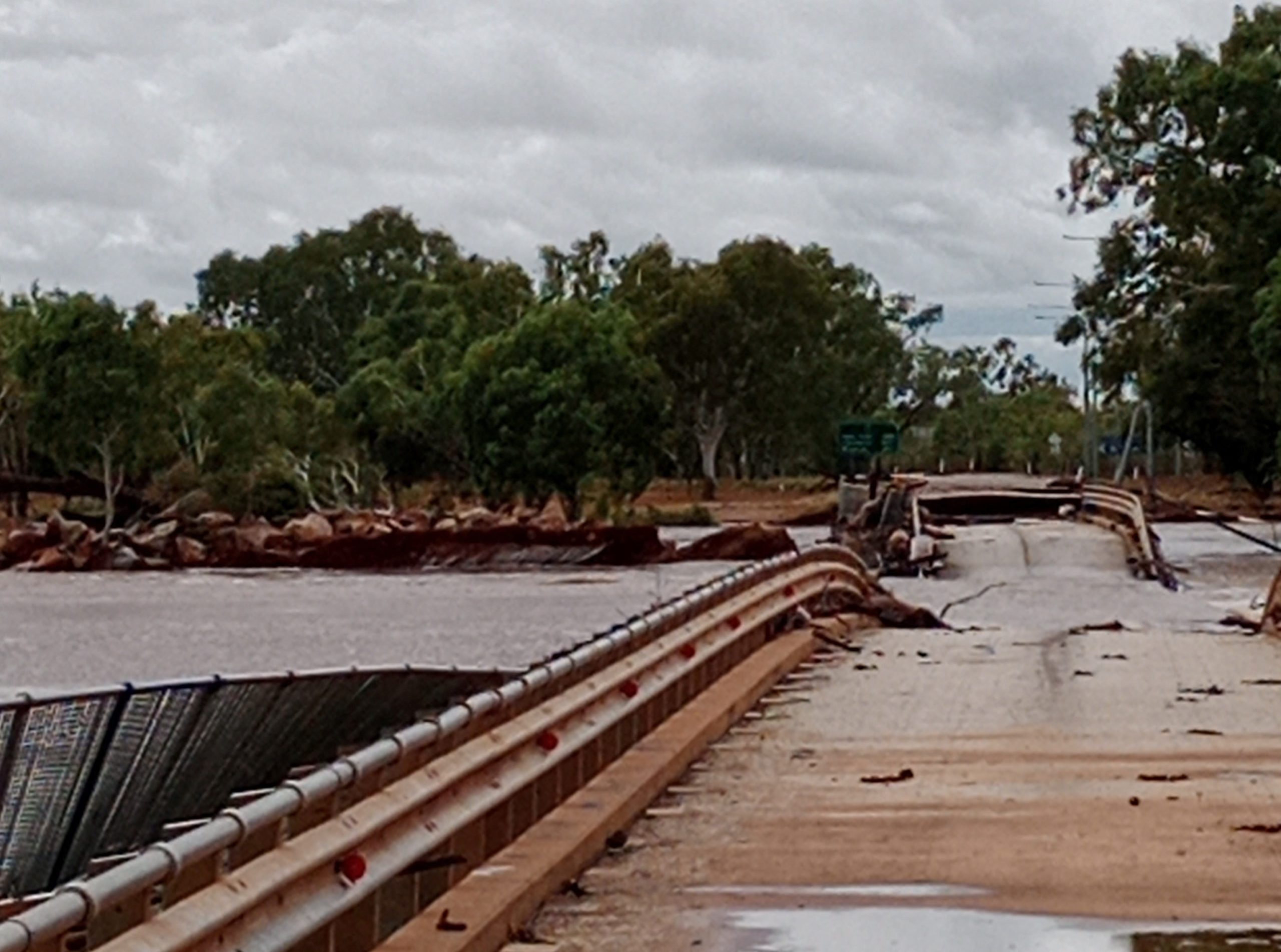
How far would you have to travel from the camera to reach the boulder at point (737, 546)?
71000 millimetres

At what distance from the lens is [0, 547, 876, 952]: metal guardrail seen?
20.3 ft

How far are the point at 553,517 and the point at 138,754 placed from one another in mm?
70485

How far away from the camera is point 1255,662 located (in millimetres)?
22031

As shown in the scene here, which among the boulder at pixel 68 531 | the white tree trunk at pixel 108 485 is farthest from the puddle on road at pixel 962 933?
the white tree trunk at pixel 108 485

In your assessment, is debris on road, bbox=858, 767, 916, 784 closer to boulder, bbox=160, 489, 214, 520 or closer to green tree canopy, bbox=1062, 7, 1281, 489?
green tree canopy, bbox=1062, 7, 1281, 489

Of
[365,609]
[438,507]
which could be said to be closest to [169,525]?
[438,507]

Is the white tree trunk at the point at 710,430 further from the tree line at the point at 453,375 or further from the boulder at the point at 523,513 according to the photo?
the boulder at the point at 523,513

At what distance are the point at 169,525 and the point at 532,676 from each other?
234 feet

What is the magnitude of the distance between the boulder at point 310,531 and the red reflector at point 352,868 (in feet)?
230

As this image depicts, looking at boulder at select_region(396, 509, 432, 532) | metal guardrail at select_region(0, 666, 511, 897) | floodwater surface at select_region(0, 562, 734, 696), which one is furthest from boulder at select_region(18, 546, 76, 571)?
metal guardrail at select_region(0, 666, 511, 897)

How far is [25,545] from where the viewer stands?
78.5m

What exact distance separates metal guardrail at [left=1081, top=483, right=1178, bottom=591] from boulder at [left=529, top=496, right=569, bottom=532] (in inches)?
765

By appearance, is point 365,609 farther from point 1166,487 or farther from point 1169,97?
point 1166,487

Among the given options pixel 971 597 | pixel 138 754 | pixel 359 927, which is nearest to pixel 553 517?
pixel 971 597
